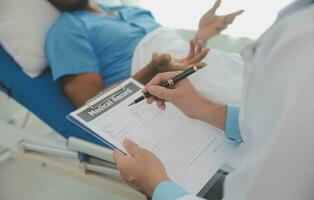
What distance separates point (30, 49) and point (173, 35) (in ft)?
1.86

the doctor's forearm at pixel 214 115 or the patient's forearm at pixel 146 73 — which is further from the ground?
the doctor's forearm at pixel 214 115

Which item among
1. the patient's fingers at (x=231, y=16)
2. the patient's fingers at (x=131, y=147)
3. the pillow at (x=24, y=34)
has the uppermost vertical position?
the patient's fingers at (x=231, y=16)

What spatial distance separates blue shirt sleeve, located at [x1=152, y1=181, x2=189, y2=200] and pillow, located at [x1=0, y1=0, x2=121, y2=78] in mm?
774

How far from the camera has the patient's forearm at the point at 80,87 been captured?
48.6 inches

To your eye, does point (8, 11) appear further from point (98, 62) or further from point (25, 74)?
point (98, 62)

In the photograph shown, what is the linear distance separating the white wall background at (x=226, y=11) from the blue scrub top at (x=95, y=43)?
0.25 m

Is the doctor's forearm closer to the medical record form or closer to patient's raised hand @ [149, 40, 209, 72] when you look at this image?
the medical record form

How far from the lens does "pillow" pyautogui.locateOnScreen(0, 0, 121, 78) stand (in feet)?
4.25

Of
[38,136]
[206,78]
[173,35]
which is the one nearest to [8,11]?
[38,136]

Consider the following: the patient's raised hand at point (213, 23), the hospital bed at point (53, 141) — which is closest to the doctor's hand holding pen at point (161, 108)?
the hospital bed at point (53, 141)

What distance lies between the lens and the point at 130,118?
94cm

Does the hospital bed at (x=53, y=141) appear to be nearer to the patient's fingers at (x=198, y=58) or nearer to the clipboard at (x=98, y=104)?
the clipboard at (x=98, y=104)

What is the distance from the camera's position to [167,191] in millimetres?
709

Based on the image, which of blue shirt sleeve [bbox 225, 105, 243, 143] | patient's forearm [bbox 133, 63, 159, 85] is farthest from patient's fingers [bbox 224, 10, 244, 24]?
blue shirt sleeve [bbox 225, 105, 243, 143]
